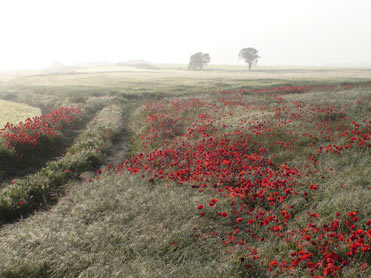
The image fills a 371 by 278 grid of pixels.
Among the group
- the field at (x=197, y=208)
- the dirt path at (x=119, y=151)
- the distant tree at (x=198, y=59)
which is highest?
the distant tree at (x=198, y=59)

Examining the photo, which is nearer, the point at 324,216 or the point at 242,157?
the point at 324,216

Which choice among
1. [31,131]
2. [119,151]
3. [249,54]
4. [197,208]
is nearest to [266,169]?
[197,208]

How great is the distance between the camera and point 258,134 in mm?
9883

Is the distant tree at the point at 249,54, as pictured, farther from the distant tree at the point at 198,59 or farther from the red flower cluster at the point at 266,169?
the red flower cluster at the point at 266,169

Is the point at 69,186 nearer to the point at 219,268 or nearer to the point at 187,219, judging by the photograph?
the point at 187,219

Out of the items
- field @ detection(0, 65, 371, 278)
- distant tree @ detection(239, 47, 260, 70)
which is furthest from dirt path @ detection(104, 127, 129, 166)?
distant tree @ detection(239, 47, 260, 70)

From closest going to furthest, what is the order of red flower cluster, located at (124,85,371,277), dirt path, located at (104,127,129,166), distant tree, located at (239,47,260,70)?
red flower cluster, located at (124,85,371,277), dirt path, located at (104,127,129,166), distant tree, located at (239,47,260,70)

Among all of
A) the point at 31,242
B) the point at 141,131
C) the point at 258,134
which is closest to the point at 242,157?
the point at 258,134

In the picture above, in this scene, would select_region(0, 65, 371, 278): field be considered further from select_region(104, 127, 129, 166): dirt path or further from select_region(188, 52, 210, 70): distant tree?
select_region(188, 52, 210, 70): distant tree

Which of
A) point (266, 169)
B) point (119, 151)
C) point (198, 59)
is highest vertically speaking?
point (198, 59)

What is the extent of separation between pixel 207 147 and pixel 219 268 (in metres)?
5.63

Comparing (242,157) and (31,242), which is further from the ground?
(242,157)

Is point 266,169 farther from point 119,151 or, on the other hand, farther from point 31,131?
point 31,131

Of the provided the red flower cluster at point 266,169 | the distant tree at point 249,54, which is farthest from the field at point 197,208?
the distant tree at point 249,54
